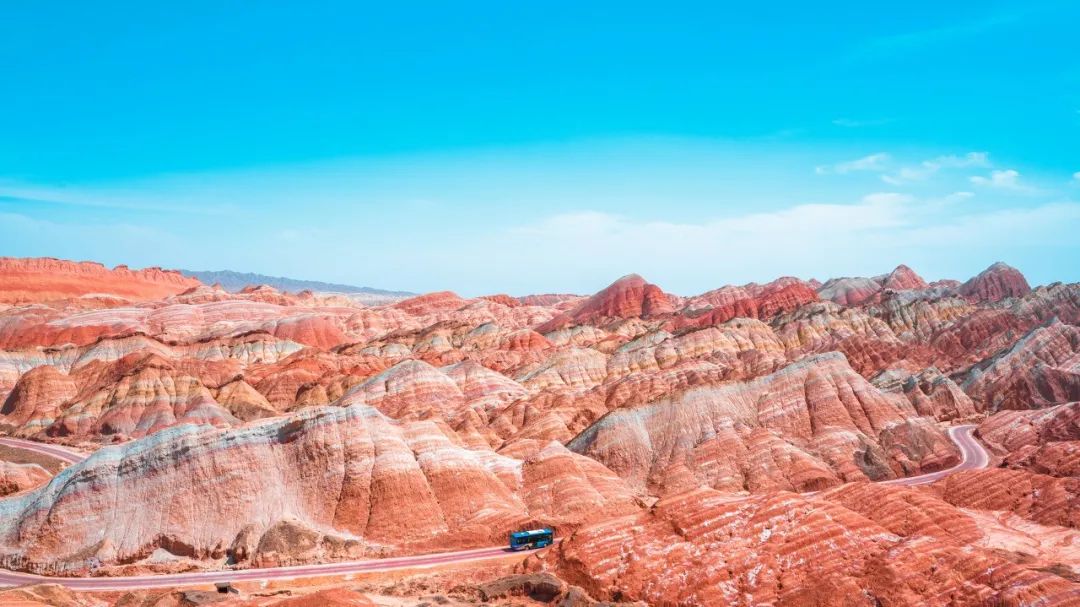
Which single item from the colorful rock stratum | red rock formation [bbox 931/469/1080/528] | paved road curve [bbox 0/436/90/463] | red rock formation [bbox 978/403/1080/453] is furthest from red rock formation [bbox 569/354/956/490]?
paved road curve [bbox 0/436/90/463]

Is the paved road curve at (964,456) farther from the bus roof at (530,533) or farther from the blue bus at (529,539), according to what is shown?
the blue bus at (529,539)

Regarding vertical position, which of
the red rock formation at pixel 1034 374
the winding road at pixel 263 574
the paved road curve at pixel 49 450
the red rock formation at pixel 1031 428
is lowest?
the winding road at pixel 263 574

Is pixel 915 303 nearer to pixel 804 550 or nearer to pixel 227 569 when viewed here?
pixel 804 550

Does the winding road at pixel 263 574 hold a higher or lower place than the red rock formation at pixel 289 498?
lower

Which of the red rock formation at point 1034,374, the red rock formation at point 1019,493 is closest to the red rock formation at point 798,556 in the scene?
the red rock formation at point 1019,493

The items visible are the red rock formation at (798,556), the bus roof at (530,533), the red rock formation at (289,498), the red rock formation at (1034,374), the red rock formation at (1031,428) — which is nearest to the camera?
the red rock formation at (798,556)

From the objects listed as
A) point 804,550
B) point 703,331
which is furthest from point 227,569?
point 703,331

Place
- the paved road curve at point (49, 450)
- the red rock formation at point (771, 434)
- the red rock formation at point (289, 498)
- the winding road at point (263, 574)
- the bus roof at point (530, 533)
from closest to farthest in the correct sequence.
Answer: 1. the winding road at point (263, 574)
2. the bus roof at point (530, 533)
3. the red rock formation at point (289, 498)
4. the red rock formation at point (771, 434)
5. the paved road curve at point (49, 450)

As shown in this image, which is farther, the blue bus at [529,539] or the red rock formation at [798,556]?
the blue bus at [529,539]
